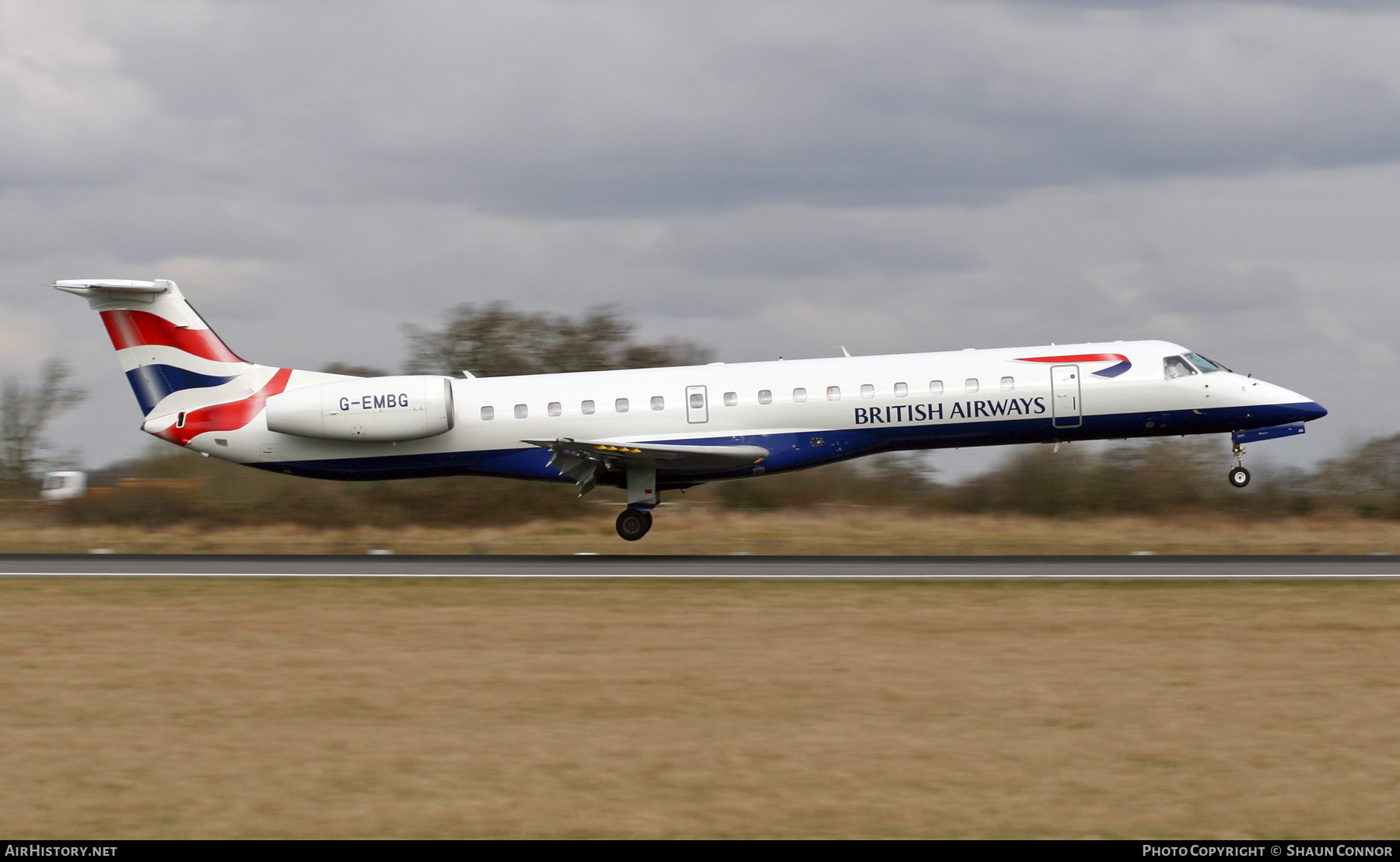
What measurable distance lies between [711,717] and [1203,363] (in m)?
17.2

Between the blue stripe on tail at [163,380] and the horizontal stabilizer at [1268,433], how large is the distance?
1967 cm

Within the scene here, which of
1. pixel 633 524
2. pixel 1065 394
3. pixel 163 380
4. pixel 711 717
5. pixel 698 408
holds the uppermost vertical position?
pixel 163 380

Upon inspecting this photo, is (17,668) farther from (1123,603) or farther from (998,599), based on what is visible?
(1123,603)

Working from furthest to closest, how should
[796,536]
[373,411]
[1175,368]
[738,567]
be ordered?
[796,536] < [373,411] < [1175,368] < [738,567]

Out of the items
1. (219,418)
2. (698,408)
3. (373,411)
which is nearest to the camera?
(698,408)

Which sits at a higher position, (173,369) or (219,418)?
(173,369)

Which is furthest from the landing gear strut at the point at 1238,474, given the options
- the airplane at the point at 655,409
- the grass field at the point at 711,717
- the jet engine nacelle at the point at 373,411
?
the jet engine nacelle at the point at 373,411

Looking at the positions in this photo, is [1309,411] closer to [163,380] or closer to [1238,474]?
[1238,474]

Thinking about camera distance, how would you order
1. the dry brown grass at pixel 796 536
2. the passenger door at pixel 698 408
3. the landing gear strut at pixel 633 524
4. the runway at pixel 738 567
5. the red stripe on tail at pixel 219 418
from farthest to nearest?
the dry brown grass at pixel 796 536 < the red stripe on tail at pixel 219 418 < the landing gear strut at pixel 633 524 < the passenger door at pixel 698 408 < the runway at pixel 738 567

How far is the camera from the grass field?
8.16 m

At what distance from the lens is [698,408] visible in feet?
83.0

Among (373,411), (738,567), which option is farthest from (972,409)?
(373,411)

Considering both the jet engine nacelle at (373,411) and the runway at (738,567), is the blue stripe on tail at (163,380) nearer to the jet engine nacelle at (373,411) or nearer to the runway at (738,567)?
the jet engine nacelle at (373,411)

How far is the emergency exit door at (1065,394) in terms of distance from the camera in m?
24.3
